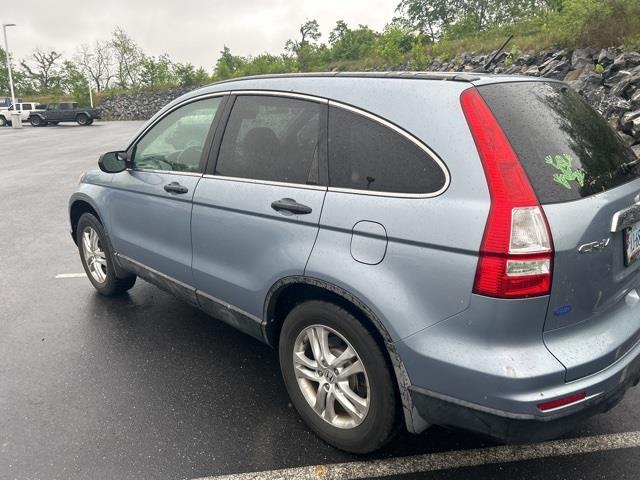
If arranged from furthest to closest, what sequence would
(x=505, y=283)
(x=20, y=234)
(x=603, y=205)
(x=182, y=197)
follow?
(x=20, y=234), (x=182, y=197), (x=603, y=205), (x=505, y=283)

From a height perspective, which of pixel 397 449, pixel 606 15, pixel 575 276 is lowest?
pixel 397 449

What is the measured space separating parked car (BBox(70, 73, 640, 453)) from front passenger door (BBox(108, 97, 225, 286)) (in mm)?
307

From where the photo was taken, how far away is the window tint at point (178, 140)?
11.0ft

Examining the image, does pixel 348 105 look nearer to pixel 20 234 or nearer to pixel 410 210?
pixel 410 210

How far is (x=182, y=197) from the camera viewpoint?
3273 millimetres

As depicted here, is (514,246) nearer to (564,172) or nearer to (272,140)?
(564,172)

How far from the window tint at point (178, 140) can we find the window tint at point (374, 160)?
113cm

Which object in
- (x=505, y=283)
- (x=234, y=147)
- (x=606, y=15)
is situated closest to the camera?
(x=505, y=283)

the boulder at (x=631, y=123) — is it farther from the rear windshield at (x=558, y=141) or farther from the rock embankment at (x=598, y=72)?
the rear windshield at (x=558, y=141)

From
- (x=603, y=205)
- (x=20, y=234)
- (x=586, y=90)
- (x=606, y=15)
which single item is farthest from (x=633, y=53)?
(x=20, y=234)

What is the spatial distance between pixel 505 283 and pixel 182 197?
6.95 feet

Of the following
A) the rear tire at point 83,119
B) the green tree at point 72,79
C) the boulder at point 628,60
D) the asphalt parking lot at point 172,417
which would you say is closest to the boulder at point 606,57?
the boulder at point 628,60

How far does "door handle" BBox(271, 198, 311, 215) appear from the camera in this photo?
248cm

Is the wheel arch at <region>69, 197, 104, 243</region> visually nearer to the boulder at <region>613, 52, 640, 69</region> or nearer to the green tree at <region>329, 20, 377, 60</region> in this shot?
the boulder at <region>613, 52, 640, 69</region>
